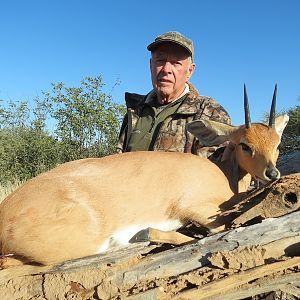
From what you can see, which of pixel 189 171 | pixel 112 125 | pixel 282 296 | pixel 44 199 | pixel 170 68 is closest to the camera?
pixel 282 296

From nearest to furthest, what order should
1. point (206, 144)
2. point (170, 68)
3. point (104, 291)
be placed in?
point (104, 291) < point (206, 144) < point (170, 68)

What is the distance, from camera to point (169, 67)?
712 centimetres

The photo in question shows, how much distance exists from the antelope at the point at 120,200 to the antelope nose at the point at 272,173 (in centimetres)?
1

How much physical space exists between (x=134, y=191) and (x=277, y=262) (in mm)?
1950

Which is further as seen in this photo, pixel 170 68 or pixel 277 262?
pixel 170 68

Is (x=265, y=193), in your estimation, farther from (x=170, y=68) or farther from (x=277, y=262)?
(x=170, y=68)

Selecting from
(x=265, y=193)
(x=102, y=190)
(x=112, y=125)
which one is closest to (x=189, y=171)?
(x=102, y=190)

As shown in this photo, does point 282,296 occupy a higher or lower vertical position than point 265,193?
lower

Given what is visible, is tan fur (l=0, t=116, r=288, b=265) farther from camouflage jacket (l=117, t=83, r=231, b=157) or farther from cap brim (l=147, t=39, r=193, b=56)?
cap brim (l=147, t=39, r=193, b=56)

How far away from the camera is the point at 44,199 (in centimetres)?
432

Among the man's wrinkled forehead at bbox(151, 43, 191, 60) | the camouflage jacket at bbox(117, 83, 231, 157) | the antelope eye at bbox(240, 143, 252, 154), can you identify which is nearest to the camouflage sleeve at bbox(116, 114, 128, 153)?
the camouflage jacket at bbox(117, 83, 231, 157)

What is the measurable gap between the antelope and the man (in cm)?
167

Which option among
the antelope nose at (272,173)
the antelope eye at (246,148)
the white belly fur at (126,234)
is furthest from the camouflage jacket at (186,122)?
the white belly fur at (126,234)

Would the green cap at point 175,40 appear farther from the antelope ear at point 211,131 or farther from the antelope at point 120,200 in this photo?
the antelope at point 120,200
